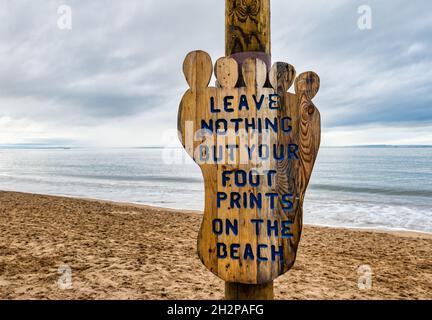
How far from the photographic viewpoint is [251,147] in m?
2.10

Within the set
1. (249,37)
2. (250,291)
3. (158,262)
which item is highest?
(249,37)

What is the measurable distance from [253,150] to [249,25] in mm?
818

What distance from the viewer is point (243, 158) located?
6.91 ft

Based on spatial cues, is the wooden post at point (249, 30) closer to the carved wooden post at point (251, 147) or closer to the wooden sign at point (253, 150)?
the carved wooden post at point (251, 147)

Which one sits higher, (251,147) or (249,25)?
(249,25)

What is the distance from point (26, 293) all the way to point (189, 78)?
372 centimetres

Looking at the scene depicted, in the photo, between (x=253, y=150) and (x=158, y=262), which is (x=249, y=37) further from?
(x=158, y=262)

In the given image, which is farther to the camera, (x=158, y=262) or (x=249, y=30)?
(x=158, y=262)

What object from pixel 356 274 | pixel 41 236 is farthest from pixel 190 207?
pixel 356 274

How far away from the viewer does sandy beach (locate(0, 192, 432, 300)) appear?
14.6ft

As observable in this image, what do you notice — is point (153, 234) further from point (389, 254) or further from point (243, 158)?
point (243, 158)

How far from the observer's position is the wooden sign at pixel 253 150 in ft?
6.85

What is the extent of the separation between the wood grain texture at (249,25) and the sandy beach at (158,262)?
10.9 ft

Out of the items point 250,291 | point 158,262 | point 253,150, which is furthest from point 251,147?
point 158,262
